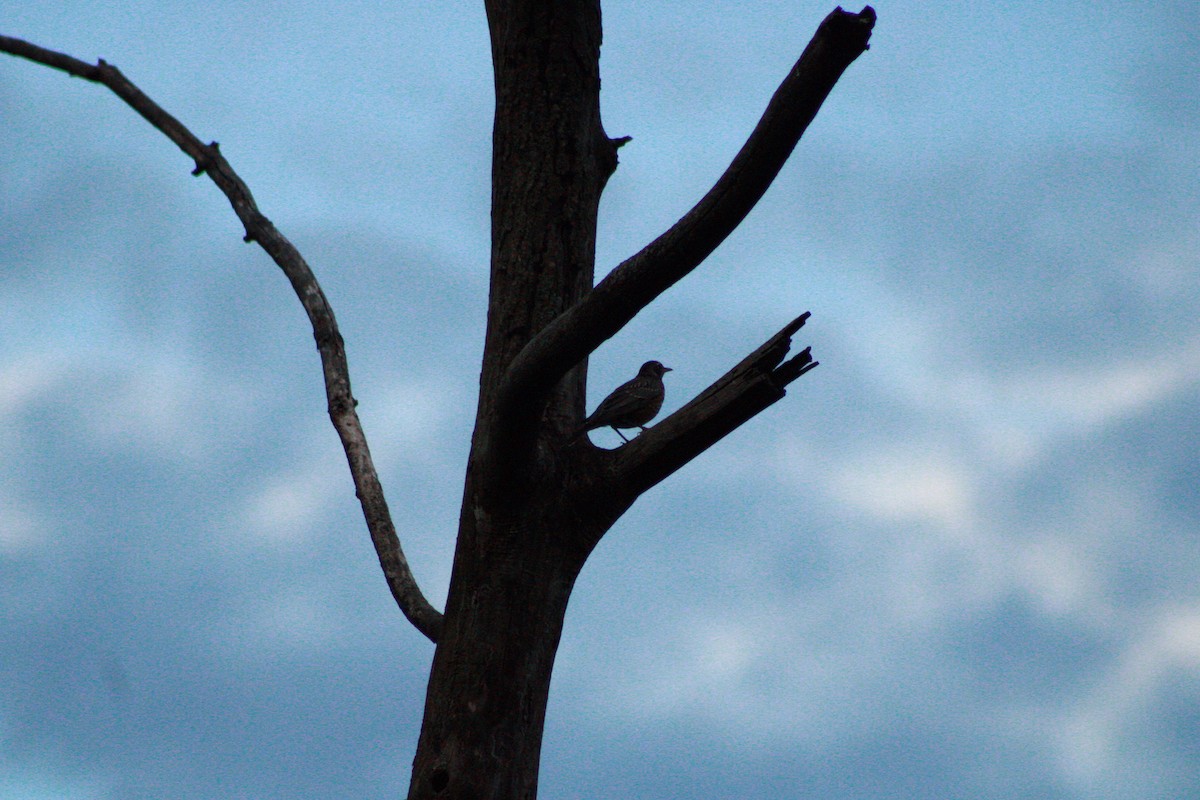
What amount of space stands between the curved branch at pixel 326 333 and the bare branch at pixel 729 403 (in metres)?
1.38

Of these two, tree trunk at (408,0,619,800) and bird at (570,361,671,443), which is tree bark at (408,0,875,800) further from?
bird at (570,361,671,443)

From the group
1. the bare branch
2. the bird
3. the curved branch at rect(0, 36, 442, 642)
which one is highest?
the bird

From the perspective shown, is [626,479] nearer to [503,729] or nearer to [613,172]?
[503,729]

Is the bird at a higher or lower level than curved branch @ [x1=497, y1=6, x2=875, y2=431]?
higher

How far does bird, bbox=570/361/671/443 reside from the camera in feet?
25.3

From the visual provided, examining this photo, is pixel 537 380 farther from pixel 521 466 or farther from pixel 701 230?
pixel 701 230

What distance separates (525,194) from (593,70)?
2.24 feet

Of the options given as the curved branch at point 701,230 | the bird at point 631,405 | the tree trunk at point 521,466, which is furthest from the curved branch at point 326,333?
the bird at point 631,405

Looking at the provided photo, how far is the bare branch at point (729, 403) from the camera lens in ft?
11.7

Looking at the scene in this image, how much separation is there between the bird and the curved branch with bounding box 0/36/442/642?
223cm

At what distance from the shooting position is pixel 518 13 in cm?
461

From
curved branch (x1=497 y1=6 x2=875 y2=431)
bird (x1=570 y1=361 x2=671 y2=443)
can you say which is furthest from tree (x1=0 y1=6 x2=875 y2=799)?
bird (x1=570 y1=361 x2=671 y2=443)

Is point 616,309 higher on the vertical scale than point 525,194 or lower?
lower

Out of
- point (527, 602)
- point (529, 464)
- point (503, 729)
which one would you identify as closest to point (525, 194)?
point (529, 464)
